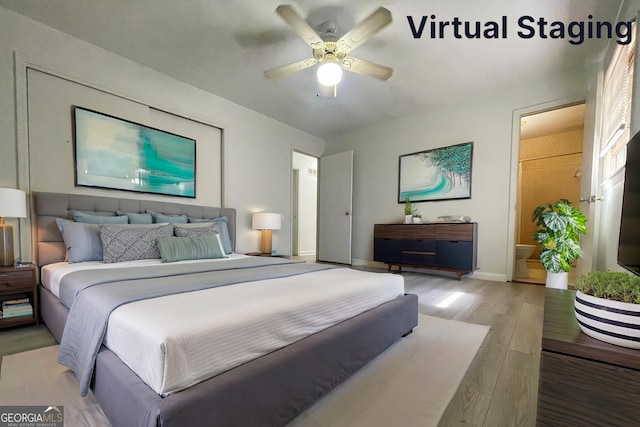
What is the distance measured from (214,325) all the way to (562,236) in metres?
3.78

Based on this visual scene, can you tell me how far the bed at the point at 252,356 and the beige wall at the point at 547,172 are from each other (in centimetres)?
537

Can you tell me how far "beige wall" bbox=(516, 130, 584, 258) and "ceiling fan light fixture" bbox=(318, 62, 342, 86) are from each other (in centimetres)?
519

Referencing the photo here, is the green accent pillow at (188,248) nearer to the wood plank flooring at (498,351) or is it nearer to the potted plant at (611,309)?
the wood plank flooring at (498,351)

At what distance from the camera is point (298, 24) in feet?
6.82

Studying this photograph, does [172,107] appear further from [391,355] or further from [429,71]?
[391,355]

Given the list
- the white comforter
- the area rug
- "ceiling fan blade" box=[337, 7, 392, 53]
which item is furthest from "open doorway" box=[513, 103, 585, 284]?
the white comforter

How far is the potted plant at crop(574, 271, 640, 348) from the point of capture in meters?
0.71

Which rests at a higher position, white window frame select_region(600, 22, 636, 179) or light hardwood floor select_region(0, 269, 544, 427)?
white window frame select_region(600, 22, 636, 179)

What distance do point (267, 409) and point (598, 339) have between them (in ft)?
3.55

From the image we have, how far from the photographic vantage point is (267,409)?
3.16ft

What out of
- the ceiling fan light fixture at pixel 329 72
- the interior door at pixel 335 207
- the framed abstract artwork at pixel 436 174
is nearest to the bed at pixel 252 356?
the ceiling fan light fixture at pixel 329 72

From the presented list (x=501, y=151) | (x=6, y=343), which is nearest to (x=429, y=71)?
(x=501, y=151)

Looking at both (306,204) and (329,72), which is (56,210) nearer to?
(329,72)

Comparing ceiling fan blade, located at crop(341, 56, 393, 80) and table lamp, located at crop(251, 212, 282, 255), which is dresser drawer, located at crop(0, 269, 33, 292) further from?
ceiling fan blade, located at crop(341, 56, 393, 80)
